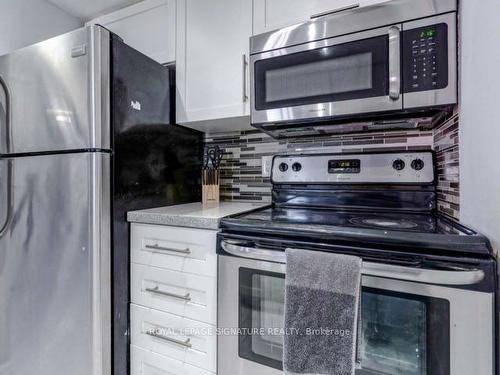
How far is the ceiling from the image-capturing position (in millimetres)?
1676

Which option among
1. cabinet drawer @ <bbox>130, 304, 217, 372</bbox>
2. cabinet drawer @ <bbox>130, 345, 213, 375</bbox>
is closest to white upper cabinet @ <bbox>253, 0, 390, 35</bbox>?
cabinet drawer @ <bbox>130, 304, 217, 372</bbox>

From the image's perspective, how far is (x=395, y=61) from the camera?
97 cm

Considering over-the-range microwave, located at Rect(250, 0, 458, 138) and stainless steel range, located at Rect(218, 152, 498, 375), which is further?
over-the-range microwave, located at Rect(250, 0, 458, 138)

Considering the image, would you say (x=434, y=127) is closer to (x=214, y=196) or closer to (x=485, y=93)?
(x=485, y=93)

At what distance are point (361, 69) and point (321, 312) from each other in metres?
0.89

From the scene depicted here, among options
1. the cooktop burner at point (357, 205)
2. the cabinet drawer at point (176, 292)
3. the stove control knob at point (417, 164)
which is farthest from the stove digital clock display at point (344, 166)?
the cabinet drawer at point (176, 292)

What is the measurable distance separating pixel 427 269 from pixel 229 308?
634 mm

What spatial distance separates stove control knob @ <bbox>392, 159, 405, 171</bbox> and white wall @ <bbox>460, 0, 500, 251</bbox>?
1.01 feet

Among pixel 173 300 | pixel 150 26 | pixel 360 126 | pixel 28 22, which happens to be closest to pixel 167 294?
pixel 173 300

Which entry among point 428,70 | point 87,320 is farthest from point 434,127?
point 87,320

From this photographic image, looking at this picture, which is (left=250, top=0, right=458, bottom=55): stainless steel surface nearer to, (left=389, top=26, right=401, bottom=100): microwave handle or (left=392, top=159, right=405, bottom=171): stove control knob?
(left=389, top=26, right=401, bottom=100): microwave handle

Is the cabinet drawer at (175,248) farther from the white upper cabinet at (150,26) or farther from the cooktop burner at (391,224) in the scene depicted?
the white upper cabinet at (150,26)

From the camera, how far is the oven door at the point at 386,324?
2.12 ft

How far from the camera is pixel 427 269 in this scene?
68cm
